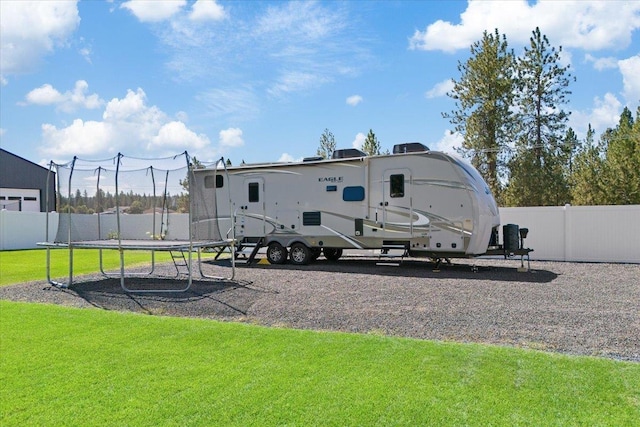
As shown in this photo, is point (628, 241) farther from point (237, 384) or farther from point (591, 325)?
point (237, 384)

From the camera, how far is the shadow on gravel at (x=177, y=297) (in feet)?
27.2

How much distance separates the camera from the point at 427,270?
529 inches

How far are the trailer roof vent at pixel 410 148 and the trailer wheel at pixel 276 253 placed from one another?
4390mm

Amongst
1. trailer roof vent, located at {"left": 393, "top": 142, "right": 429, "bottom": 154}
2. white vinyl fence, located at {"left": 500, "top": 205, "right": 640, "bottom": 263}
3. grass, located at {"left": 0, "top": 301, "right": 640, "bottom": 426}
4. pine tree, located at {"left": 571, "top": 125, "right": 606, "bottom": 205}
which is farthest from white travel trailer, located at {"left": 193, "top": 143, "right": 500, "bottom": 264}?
pine tree, located at {"left": 571, "top": 125, "right": 606, "bottom": 205}

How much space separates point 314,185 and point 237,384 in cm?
1039

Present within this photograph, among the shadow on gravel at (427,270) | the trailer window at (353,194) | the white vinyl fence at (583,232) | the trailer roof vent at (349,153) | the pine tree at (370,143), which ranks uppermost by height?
the pine tree at (370,143)

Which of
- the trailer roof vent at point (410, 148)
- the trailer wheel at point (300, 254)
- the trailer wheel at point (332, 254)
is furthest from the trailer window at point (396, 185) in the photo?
the trailer wheel at point (332, 254)

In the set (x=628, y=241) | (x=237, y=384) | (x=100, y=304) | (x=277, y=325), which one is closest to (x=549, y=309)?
(x=277, y=325)

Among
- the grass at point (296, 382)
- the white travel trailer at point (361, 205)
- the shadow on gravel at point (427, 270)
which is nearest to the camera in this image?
the grass at point (296, 382)

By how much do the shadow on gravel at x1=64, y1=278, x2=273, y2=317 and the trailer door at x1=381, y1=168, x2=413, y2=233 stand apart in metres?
4.40

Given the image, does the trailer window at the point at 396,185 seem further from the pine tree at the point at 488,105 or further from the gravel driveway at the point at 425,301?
the pine tree at the point at 488,105

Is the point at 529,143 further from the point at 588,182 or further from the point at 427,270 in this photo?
the point at 427,270

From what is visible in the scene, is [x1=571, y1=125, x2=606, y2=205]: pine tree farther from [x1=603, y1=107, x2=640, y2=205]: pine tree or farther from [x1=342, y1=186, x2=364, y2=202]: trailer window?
[x1=342, y1=186, x2=364, y2=202]: trailer window

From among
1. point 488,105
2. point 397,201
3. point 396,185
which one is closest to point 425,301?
point 397,201
